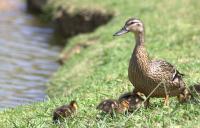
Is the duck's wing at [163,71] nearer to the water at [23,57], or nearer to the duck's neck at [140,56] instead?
the duck's neck at [140,56]

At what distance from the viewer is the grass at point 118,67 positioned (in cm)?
739

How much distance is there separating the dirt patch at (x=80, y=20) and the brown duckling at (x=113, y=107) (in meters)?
11.8

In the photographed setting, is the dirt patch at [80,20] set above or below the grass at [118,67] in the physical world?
above

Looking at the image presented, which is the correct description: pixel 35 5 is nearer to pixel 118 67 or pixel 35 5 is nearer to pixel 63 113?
pixel 118 67

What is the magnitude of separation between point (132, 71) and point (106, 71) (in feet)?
13.9

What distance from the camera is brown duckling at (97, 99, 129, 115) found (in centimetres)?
746

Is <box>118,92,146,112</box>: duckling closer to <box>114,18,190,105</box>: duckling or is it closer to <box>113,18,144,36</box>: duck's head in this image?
<box>114,18,190,105</box>: duckling

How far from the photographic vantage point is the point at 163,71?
7945 millimetres

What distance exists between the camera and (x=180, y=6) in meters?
17.9

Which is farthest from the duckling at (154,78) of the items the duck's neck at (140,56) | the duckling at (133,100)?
the duckling at (133,100)

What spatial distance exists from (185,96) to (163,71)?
45cm

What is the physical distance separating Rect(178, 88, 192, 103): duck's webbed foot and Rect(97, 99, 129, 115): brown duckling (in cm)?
71

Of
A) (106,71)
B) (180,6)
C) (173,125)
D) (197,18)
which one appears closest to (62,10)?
(180,6)

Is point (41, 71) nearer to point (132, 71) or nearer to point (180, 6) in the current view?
point (180, 6)
